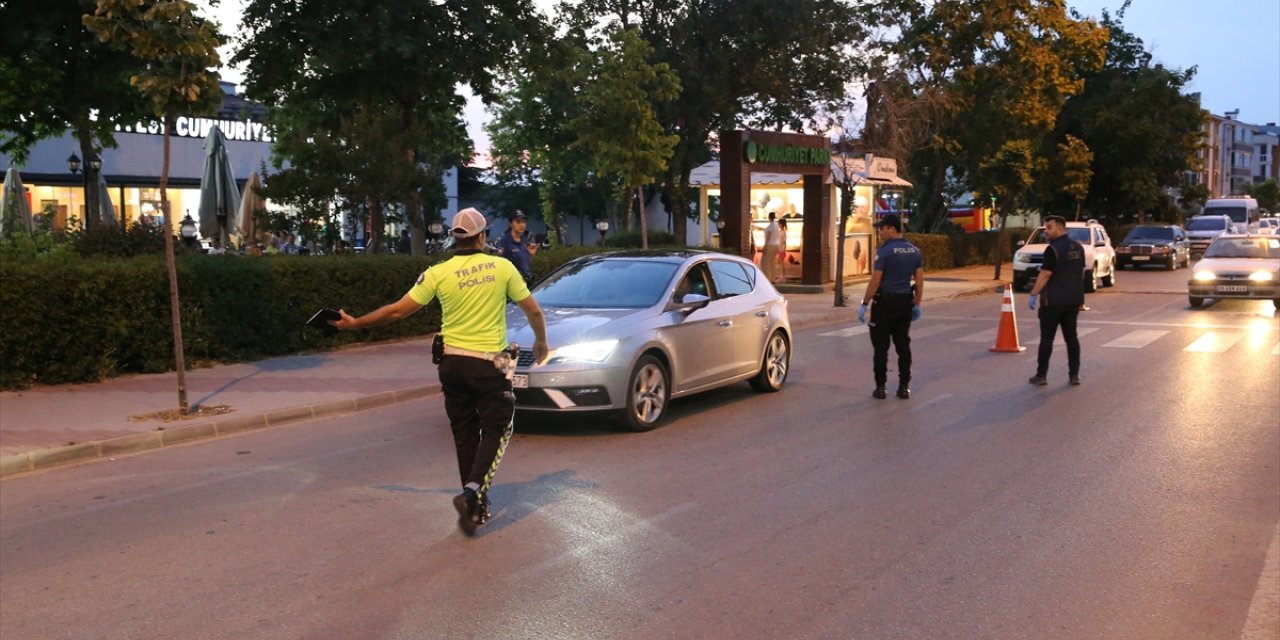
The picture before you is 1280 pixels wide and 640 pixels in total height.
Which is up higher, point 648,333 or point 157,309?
point 157,309

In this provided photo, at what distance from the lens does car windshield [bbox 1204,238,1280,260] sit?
79.1 feet

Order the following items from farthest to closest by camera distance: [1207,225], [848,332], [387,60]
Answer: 1. [1207,225]
2. [387,60]
3. [848,332]

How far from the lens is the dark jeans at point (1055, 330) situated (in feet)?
42.6

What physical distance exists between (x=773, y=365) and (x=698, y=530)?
5794 millimetres

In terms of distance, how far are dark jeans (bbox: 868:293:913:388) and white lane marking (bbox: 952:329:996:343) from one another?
250 inches

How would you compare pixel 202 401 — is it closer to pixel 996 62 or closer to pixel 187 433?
pixel 187 433

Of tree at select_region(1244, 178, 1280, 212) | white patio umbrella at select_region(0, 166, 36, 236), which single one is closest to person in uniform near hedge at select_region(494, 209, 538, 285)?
white patio umbrella at select_region(0, 166, 36, 236)

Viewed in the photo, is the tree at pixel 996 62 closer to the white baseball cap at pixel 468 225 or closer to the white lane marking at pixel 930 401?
the white lane marking at pixel 930 401

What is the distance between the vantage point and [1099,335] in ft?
61.2

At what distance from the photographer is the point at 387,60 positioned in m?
21.3

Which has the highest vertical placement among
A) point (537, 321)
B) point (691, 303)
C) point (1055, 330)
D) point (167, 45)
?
point (167, 45)

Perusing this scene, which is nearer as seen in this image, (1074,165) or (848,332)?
(848,332)

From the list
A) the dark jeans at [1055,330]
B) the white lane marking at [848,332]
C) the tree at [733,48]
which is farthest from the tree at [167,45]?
the tree at [733,48]

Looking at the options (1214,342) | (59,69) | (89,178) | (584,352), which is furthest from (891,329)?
(89,178)
